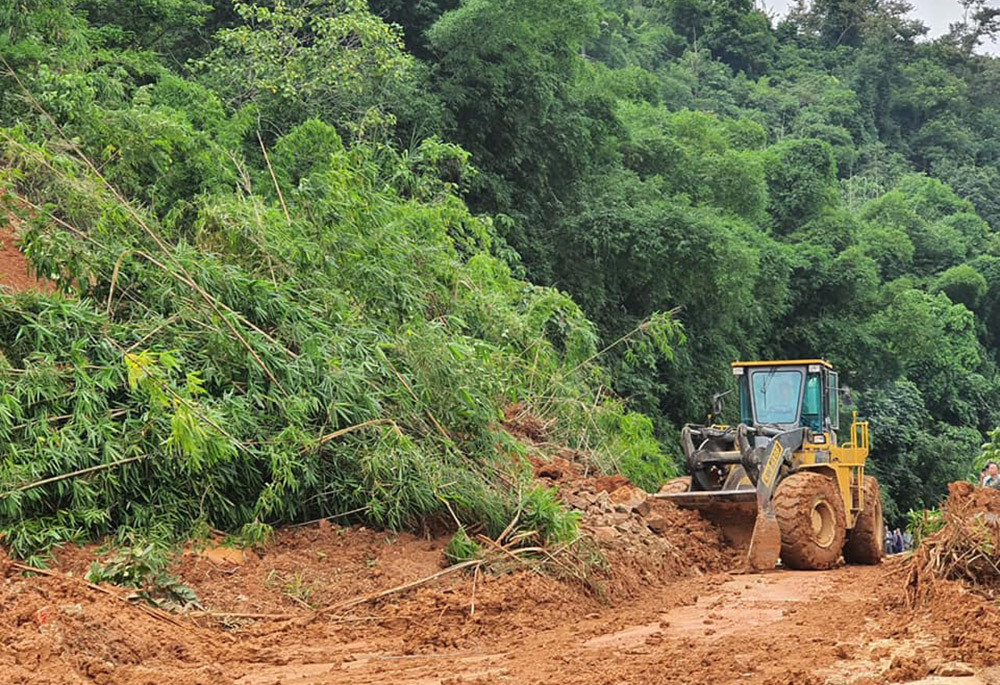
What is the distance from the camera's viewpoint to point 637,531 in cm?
1150

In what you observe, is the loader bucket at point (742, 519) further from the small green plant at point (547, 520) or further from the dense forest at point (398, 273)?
the small green plant at point (547, 520)

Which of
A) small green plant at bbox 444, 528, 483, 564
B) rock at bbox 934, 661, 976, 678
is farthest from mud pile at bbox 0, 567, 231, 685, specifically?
rock at bbox 934, 661, 976, 678

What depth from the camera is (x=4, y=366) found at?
353 inches

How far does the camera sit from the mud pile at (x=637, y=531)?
1082cm

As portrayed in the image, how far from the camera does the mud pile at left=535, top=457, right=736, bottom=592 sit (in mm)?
10820

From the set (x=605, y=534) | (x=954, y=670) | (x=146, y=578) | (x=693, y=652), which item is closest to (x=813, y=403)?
(x=605, y=534)

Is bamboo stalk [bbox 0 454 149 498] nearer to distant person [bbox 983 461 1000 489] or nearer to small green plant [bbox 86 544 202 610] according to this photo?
small green plant [bbox 86 544 202 610]

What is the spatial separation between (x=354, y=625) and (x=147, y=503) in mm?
1868

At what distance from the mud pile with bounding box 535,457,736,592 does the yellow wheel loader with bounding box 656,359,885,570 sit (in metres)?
0.30

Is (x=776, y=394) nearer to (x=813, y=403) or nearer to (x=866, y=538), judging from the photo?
(x=813, y=403)

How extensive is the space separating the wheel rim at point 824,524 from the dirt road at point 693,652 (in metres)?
2.55

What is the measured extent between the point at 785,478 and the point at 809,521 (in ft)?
1.81

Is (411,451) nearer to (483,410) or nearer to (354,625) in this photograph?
(483,410)

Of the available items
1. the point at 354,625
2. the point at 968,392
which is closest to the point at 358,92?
the point at 354,625
